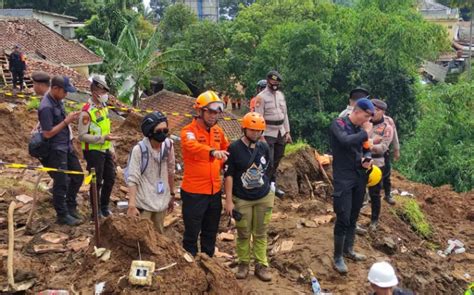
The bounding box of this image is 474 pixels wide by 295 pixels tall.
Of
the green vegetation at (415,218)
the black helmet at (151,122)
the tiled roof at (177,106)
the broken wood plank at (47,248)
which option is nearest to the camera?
the black helmet at (151,122)

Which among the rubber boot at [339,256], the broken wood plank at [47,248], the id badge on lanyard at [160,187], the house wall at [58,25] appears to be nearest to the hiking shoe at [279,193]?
the rubber boot at [339,256]

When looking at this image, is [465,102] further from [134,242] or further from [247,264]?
[134,242]

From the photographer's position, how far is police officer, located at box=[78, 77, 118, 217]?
19.9 ft

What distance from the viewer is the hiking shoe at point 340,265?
A: 19.4 feet

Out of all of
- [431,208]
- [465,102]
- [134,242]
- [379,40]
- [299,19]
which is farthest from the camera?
[299,19]

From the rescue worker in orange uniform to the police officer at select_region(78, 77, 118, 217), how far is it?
142 centimetres

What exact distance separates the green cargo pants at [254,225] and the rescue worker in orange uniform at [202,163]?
0.28 m

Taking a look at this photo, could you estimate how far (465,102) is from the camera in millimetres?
17594

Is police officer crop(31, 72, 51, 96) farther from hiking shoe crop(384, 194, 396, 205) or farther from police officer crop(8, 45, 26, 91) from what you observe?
police officer crop(8, 45, 26, 91)

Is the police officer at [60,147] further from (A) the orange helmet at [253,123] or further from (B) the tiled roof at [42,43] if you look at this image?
(B) the tiled roof at [42,43]

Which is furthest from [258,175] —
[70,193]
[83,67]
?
[83,67]

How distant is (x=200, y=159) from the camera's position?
5.17m

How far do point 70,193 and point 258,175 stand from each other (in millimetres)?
2668

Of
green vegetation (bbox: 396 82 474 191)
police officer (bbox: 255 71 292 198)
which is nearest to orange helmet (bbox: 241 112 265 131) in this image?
police officer (bbox: 255 71 292 198)
